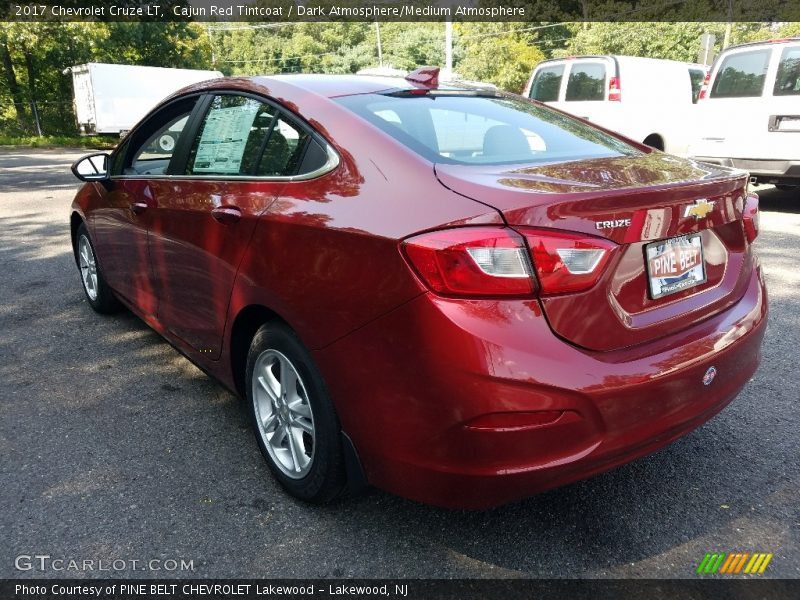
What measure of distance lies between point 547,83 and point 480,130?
869 centimetres

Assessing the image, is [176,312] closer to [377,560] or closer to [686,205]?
[377,560]

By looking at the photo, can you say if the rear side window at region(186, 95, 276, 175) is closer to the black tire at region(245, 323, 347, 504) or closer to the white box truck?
the black tire at region(245, 323, 347, 504)

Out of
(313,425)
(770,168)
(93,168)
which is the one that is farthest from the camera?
(770,168)

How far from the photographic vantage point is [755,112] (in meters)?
7.93

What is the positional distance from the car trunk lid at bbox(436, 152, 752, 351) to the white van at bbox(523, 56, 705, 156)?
7.94 meters

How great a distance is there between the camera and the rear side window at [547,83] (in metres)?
10.5

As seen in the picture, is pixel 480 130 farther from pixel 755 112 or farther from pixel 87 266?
pixel 755 112

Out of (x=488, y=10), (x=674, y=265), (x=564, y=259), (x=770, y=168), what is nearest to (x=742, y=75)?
(x=770, y=168)

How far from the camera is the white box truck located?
23.4 metres

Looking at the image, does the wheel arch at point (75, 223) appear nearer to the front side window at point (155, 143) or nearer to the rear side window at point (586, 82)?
the front side window at point (155, 143)

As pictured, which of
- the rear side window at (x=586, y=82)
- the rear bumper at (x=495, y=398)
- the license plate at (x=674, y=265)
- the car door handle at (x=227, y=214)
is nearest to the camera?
the rear bumper at (x=495, y=398)

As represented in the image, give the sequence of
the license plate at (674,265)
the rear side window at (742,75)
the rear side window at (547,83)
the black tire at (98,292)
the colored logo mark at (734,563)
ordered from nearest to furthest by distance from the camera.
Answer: the license plate at (674,265)
the colored logo mark at (734,563)
the black tire at (98,292)
the rear side window at (742,75)
the rear side window at (547,83)

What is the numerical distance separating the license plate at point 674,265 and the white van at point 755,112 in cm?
653

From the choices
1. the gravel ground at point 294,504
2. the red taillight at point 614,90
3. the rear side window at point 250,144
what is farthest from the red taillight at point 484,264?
the red taillight at point 614,90
